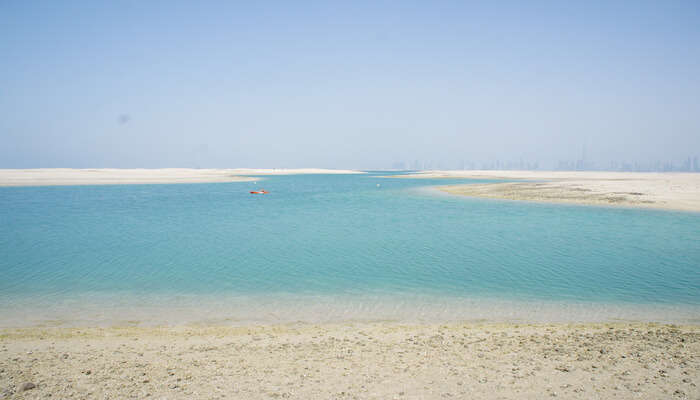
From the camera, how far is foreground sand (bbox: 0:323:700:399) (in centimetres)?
621

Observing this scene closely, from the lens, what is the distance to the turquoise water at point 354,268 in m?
11.4

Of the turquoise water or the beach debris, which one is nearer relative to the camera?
the beach debris

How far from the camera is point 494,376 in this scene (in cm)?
671

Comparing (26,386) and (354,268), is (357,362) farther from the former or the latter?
(354,268)

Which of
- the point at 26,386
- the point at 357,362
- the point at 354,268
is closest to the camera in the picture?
the point at 26,386

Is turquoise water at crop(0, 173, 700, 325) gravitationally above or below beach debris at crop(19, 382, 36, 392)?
below

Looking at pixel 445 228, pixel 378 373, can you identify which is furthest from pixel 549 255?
pixel 378 373

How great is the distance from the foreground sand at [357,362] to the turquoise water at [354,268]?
1601 mm

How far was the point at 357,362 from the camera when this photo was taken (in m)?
7.39

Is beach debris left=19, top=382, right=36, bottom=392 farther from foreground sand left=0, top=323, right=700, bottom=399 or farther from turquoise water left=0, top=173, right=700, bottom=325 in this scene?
turquoise water left=0, top=173, right=700, bottom=325

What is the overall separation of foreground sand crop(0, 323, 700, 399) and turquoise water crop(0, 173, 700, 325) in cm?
160

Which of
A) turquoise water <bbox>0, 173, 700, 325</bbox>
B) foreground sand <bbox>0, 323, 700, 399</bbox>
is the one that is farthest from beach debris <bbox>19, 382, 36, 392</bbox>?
turquoise water <bbox>0, 173, 700, 325</bbox>

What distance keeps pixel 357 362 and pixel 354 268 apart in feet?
28.7

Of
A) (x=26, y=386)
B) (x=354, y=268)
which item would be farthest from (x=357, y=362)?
(x=354, y=268)
